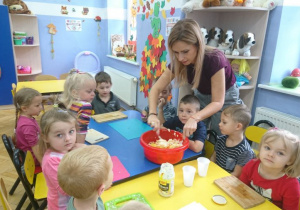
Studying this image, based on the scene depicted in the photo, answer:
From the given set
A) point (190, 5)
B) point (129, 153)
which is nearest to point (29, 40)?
point (190, 5)

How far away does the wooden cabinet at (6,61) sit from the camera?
3.97 metres

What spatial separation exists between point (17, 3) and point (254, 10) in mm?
3876

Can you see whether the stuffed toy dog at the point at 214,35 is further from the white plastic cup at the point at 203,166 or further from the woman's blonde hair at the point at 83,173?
the woman's blonde hair at the point at 83,173

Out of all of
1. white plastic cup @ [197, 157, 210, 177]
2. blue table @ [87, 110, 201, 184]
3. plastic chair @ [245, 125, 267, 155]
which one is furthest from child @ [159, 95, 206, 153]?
plastic chair @ [245, 125, 267, 155]

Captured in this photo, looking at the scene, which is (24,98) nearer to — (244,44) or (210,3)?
(210,3)

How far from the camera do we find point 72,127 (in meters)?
1.31

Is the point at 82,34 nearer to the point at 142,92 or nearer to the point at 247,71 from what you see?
the point at 142,92

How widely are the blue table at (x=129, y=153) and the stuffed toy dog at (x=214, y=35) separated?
1520 millimetres

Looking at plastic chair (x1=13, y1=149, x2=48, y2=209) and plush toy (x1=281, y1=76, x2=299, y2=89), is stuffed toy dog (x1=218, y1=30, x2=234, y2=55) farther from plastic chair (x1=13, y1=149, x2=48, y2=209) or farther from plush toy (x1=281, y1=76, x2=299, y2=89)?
plastic chair (x1=13, y1=149, x2=48, y2=209)

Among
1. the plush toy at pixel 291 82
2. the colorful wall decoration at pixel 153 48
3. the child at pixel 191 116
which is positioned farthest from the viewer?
the colorful wall decoration at pixel 153 48

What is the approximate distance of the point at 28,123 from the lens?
1.84 meters

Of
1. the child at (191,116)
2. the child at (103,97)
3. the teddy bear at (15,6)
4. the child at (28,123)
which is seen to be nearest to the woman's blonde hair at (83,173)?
the child at (191,116)

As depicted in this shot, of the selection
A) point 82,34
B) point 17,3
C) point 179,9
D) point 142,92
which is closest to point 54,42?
point 82,34

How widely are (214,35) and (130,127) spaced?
1436 mm
